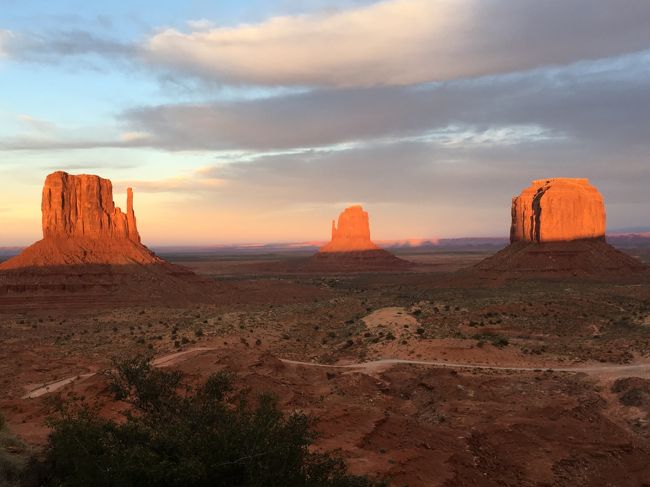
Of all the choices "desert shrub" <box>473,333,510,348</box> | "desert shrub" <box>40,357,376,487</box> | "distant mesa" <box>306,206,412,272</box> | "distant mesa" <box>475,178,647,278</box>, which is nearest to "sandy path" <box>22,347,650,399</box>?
"desert shrub" <box>473,333,510,348</box>

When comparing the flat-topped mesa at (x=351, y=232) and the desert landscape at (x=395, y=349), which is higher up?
the flat-topped mesa at (x=351, y=232)

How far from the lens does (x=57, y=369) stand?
32.3 meters

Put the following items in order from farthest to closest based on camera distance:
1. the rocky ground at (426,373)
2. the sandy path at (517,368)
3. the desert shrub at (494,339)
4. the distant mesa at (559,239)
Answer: the distant mesa at (559,239)
the desert shrub at (494,339)
the sandy path at (517,368)
the rocky ground at (426,373)

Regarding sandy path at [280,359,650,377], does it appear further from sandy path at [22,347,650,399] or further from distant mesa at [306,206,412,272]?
distant mesa at [306,206,412,272]

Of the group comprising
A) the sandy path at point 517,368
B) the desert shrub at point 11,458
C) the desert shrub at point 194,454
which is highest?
the desert shrub at point 194,454

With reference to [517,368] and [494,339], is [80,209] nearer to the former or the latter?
[494,339]

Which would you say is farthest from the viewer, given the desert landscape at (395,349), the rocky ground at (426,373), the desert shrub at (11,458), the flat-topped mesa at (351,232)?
the flat-topped mesa at (351,232)

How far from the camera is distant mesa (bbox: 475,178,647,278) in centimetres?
8450

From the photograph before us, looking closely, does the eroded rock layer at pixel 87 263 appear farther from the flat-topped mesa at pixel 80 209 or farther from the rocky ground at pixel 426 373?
the rocky ground at pixel 426 373

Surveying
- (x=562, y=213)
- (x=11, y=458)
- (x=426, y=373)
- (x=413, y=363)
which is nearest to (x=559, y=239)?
(x=562, y=213)

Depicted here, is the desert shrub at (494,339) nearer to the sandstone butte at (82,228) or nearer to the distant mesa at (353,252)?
the sandstone butte at (82,228)

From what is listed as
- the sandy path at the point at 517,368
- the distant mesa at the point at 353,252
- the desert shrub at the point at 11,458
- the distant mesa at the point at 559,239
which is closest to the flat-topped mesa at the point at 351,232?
the distant mesa at the point at 353,252

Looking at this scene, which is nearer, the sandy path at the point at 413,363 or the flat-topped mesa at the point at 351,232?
the sandy path at the point at 413,363

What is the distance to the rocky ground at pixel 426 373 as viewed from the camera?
18656 mm
